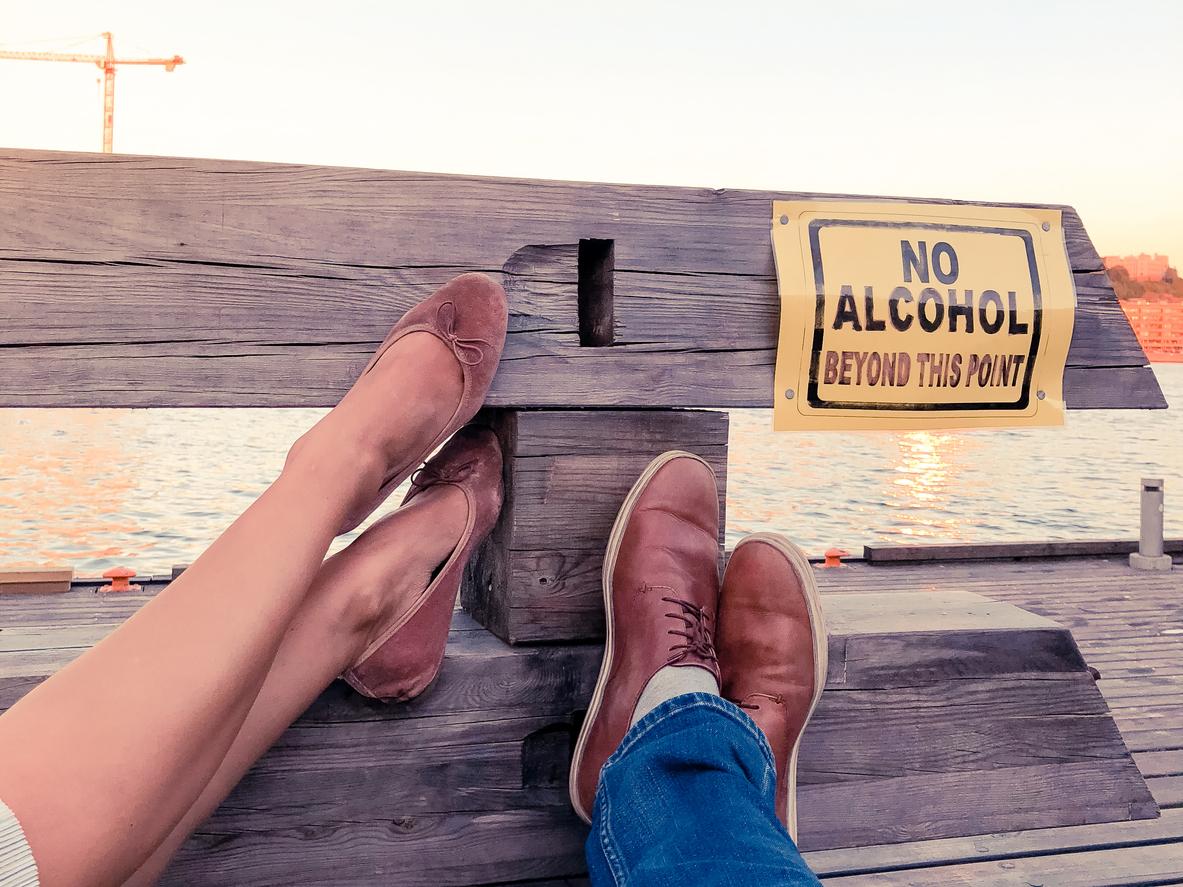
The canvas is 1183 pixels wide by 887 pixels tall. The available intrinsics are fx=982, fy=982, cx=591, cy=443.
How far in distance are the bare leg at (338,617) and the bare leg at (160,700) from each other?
142 mm

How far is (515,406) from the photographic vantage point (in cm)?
154

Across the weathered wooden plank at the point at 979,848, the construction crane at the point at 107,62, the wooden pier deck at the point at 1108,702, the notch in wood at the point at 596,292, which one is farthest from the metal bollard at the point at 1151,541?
the construction crane at the point at 107,62

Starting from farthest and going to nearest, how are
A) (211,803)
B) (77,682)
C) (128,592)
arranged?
(128,592) < (211,803) < (77,682)

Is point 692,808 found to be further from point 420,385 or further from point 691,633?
point 420,385

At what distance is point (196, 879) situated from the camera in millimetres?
1409

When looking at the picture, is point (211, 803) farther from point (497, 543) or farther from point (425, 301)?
point (425, 301)

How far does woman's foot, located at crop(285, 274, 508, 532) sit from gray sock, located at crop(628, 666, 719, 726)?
1.58 feet

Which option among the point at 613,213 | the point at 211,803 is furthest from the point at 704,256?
the point at 211,803

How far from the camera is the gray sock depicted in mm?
1428

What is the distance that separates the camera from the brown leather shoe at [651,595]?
57.6 inches

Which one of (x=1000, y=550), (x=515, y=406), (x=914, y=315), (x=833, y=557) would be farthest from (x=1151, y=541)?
(x=515, y=406)

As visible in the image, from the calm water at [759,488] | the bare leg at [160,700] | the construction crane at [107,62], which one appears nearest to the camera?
the bare leg at [160,700]

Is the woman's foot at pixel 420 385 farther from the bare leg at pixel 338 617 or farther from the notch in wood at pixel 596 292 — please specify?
the notch in wood at pixel 596 292

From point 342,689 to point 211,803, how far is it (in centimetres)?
25
